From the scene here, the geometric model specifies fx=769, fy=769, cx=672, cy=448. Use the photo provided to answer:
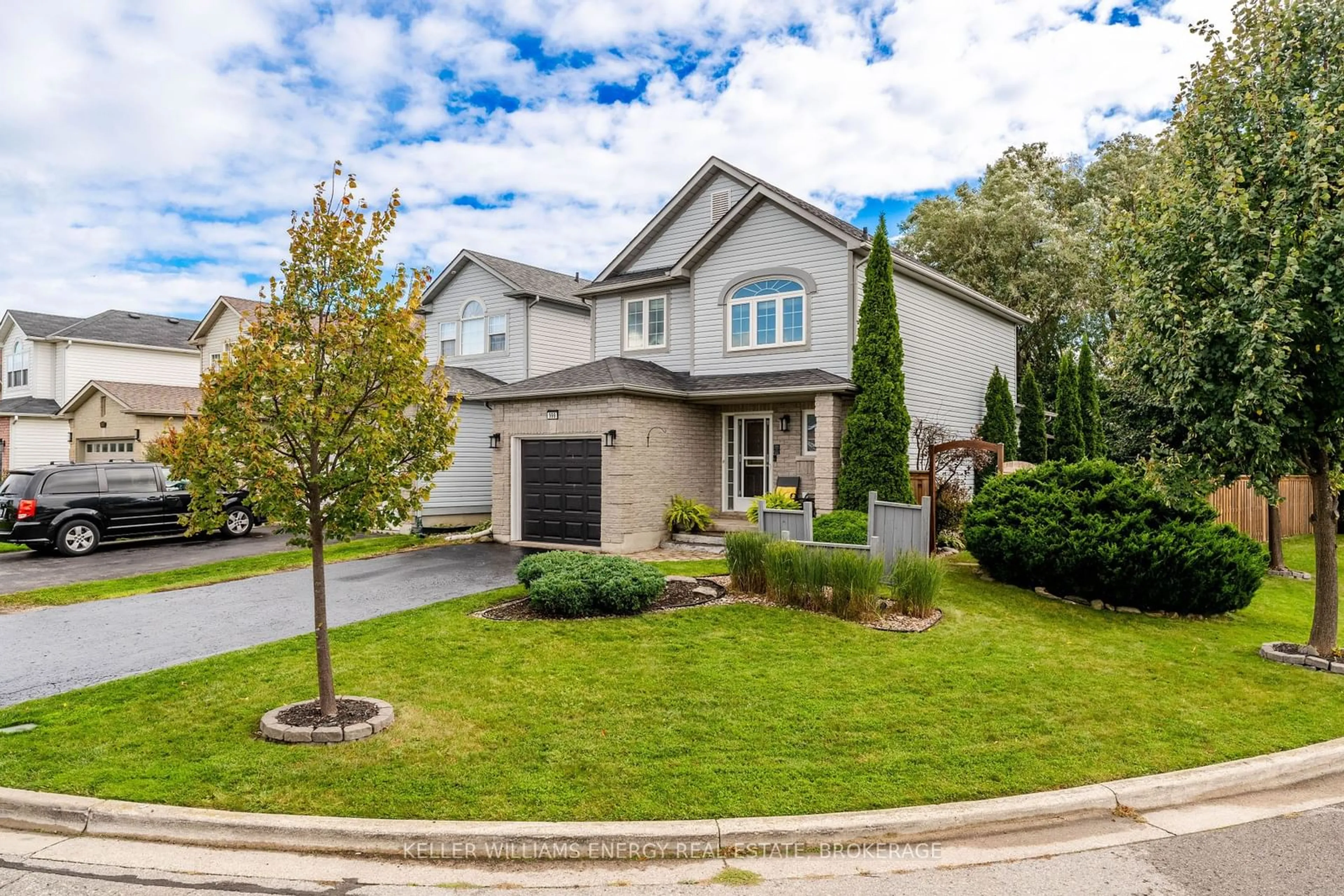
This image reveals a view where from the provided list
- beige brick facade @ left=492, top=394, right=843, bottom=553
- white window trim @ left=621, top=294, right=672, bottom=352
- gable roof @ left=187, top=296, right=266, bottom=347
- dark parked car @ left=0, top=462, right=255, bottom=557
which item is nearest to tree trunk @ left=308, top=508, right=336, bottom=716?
beige brick facade @ left=492, top=394, right=843, bottom=553

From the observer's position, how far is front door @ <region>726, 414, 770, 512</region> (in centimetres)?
1697

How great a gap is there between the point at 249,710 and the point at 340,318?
128 inches

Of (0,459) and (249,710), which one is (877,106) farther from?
(0,459)

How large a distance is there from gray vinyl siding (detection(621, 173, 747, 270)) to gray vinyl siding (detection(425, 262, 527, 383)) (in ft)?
12.9

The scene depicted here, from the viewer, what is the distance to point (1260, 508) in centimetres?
1761

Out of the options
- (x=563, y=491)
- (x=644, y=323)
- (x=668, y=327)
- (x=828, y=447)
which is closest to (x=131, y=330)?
(x=644, y=323)

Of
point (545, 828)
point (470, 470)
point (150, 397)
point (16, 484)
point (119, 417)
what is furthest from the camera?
point (150, 397)

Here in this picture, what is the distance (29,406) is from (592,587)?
3258 centimetres

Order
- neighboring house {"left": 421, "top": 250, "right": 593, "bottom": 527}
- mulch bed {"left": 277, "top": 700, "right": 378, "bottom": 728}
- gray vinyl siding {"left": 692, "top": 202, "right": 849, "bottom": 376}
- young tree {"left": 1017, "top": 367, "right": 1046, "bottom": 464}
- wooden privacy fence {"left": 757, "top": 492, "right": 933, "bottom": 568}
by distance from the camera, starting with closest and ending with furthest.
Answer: mulch bed {"left": 277, "top": 700, "right": 378, "bottom": 728} < wooden privacy fence {"left": 757, "top": 492, "right": 933, "bottom": 568} < gray vinyl siding {"left": 692, "top": 202, "right": 849, "bottom": 376} < neighboring house {"left": 421, "top": 250, "right": 593, "bottom": 527} < young tree {"left": 1017, "top": 367, "right": 1046, "bottom": 464}

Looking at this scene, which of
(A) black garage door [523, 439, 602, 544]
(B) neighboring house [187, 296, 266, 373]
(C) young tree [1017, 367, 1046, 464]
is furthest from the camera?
(B) neighboring house [187, 296, 266, 373]

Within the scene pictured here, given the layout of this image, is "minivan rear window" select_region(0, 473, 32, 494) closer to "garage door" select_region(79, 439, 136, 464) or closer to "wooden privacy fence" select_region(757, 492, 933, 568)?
"garage door" select_region(79, 439, 136, 464)

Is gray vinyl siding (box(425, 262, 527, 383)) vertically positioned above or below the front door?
above

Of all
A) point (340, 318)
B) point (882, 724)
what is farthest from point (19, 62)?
point (882, 724)

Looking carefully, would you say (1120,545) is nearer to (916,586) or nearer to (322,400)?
(916,586)
